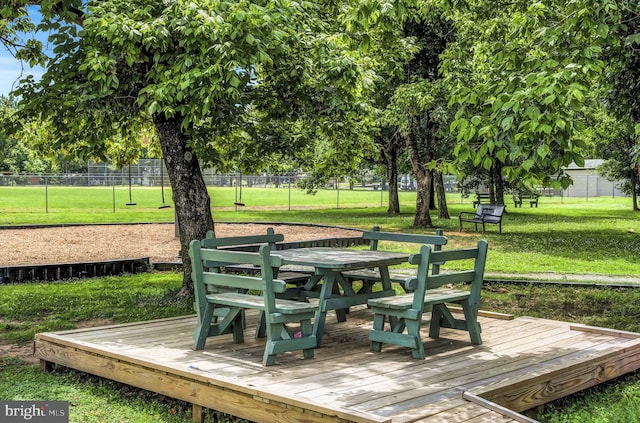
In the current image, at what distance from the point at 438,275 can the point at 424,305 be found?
11.8 inches

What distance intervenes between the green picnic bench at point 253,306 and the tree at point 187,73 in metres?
2.23

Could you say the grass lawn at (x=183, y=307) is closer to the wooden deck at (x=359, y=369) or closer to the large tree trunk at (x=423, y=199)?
the wooden deck at (x=359, y=369)

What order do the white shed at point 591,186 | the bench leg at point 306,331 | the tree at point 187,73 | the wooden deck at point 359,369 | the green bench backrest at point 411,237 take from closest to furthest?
1. the wooden deck at point 359,369
2. the bench leg at point 306,331
3. the green bench backrest at point 411,237
4. the tree at point 187,73
5. the white shed at point 591,186

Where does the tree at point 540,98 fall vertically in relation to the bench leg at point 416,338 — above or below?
above

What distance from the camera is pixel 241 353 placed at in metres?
6.57

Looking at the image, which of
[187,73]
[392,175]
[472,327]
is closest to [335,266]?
[472,327]

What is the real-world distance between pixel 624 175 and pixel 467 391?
36857 mm

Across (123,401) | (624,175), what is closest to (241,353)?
(123,401)

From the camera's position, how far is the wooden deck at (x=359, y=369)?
5016mm

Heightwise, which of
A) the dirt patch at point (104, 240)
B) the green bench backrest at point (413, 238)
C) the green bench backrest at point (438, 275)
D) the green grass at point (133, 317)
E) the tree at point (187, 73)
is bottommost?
the green grass at point (133, 317)

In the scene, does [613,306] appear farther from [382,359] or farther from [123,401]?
[123,401]

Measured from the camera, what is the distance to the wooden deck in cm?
502

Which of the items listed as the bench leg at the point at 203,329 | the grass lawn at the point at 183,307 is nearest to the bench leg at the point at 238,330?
the bench leg at the point at 203,329

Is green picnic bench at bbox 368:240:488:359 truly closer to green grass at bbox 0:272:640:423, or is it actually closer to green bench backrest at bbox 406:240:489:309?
green bench backrest at bbox 406:240:489:309
